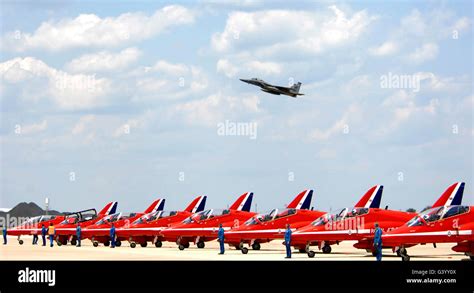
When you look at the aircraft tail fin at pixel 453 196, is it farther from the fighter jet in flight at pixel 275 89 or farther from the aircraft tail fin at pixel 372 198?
the fighter jet in flight at pixel 275 89

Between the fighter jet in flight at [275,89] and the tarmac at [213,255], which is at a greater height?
the fighter jet in flight at [275,89]

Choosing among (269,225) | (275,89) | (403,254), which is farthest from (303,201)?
(275,89)

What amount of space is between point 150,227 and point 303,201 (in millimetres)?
9511

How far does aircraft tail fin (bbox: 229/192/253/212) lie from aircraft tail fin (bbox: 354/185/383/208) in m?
9.81

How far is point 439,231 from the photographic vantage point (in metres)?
33.1

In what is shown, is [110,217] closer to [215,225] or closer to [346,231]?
[215,225]

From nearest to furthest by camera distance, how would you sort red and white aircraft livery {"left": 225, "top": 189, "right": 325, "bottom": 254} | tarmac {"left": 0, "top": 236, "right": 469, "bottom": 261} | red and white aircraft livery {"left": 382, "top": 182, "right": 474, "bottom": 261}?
red and white aircraft livery {"left": 382, "top": 182, "right": 474, "bottom": 261}
tarmac {"left": 0, "top": 236, "right": 469, "bottom": 261}
red and white aircraft livery {"left": 225, "top": 189, "right": 325, "bottom": 254}

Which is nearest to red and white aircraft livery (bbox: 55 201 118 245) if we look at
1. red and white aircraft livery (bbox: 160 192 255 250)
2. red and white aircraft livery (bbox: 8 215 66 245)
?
red and white aircraft livery (bbox: 8 215 66 245)

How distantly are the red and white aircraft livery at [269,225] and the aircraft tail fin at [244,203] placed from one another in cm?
623

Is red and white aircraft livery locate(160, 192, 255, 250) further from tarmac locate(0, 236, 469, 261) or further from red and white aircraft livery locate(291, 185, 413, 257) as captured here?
red and white aircraft livery locate(291, 185, 413, 257)

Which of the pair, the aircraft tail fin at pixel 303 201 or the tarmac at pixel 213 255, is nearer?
the tarmac at pixel 213 255

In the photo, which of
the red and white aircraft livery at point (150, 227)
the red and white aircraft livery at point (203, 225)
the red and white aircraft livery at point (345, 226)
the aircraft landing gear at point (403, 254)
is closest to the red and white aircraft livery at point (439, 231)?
the aircraft landing gear at point (403, 254)

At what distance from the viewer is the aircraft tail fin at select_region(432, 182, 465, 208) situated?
38.0 m

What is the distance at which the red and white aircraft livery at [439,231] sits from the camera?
32.8m
